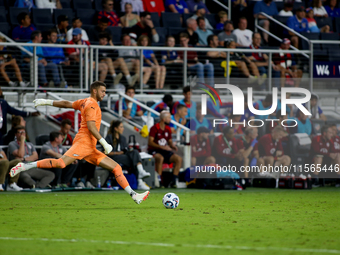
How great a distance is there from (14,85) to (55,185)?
3630 mm

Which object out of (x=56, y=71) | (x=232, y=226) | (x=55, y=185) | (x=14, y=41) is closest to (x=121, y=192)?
(x=55, y=185)

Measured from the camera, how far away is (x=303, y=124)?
1725cm

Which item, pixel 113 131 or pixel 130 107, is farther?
pixel 130 107

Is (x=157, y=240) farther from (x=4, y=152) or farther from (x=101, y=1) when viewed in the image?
(x=101, y=1)

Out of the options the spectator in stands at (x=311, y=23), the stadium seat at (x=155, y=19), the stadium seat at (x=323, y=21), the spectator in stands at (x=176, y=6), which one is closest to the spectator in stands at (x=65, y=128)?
the stadium seat at (x=155, y=19)

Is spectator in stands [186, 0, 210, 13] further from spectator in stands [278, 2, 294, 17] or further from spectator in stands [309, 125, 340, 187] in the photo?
spectator in stands [309, 125, 340, 187]

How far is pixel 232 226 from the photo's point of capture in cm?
782

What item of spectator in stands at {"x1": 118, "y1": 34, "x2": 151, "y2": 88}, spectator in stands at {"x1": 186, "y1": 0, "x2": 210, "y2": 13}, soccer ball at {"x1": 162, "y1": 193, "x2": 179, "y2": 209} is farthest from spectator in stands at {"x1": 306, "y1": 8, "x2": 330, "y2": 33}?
soccer ball at {"x1": 162, "y1": 193, "x2": 179, "y2": 209}

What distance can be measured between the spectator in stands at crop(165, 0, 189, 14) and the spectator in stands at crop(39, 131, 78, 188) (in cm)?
796

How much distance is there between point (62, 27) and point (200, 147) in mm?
5270

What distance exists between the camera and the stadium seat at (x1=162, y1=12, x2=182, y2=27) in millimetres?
20141

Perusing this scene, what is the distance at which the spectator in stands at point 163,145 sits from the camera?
1595cm

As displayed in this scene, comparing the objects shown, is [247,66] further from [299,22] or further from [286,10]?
[286,10]

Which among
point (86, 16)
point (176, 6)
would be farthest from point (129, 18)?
point (176, 6)
